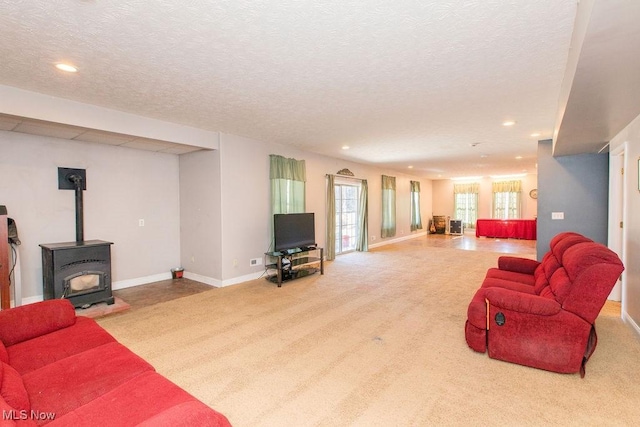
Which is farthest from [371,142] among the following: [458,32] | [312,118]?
[458,32]

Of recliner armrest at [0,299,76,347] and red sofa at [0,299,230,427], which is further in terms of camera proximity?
recliner armrest at [0,299,76,347]

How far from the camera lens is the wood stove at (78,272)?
3488 mm

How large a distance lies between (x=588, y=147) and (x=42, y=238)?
24.7 ft

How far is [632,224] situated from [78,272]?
6.33m

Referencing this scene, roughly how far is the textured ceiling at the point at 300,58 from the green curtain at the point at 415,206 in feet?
23.3

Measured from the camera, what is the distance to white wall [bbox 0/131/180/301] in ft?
12.4

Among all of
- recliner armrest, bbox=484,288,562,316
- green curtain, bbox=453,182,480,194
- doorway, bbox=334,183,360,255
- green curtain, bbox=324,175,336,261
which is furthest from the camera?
green curtain, bbox=453,182,480,194

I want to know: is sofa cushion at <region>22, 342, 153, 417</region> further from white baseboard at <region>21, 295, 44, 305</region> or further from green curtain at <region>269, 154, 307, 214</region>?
green curtain at <region>269, 154, 307, 214</region>

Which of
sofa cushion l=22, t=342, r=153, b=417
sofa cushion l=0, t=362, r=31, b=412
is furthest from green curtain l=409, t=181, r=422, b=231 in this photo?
sofa cushion l=0, t=362, r=31, b=412

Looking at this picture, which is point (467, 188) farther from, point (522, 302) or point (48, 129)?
point (48, 129)

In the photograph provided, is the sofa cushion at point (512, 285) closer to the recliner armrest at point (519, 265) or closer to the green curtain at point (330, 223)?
the recliner armrest at point (519, 265)

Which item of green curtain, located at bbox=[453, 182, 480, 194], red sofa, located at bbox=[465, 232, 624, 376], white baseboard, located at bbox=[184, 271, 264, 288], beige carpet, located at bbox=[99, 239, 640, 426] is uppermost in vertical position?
green curtain, located at bbox=[453, 182, 480, 194]

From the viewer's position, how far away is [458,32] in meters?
2.00

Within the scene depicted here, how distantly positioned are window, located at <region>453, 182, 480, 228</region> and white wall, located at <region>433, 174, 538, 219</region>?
0.52 feet
